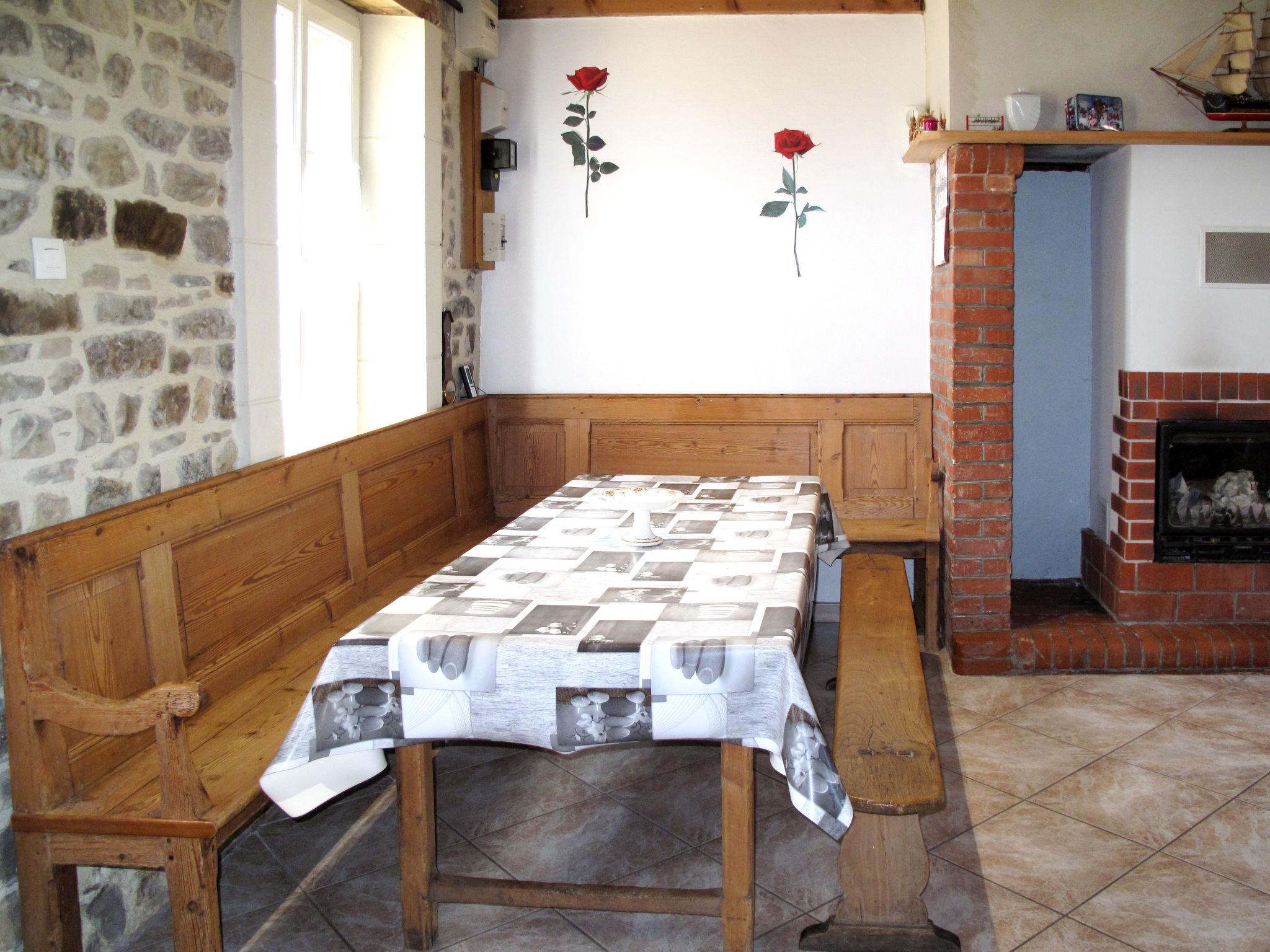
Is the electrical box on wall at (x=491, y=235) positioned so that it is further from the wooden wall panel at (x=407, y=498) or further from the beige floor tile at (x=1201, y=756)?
the beige floor tile at (x=1201, y=756)

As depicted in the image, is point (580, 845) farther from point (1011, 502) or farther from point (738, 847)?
point (1011, 502)

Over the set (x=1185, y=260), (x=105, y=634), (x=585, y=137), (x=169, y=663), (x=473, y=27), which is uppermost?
(x=473, y=27)

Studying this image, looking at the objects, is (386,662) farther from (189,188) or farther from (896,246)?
(896,246)

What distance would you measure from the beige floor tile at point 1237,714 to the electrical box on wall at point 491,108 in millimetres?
3466

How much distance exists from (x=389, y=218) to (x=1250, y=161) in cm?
317

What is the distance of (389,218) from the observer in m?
4.47

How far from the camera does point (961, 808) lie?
129 inches

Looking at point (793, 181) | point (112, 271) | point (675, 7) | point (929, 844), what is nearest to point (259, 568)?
point (112, 271)

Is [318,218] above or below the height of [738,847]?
above

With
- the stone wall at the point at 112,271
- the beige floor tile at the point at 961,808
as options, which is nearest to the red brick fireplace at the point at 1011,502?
the beige floor tile at the point at 961,808

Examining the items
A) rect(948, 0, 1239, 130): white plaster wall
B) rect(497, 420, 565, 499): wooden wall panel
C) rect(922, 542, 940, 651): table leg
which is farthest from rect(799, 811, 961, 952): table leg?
rect(497, 420, 565, 499): wooden wall panel

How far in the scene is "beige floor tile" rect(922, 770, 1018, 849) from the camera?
3123mm

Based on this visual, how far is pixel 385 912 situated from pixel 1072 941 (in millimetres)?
1545

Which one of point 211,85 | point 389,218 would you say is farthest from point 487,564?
point 389,218
